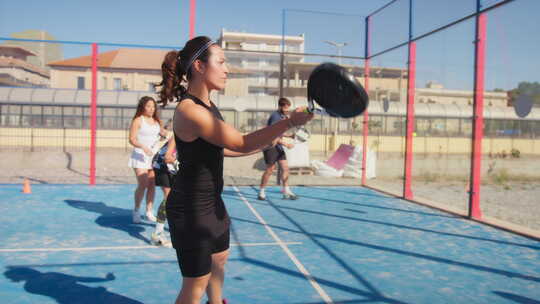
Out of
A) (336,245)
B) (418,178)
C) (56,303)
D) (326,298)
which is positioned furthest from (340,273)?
(418,178)

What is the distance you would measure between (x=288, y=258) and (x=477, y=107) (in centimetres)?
392

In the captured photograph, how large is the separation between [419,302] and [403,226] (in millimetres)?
2947

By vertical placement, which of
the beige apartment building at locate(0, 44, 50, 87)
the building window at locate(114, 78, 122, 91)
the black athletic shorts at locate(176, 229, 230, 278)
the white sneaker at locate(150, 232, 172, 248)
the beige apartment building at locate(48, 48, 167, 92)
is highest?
the beige apartment building at locate(48, 48, 167, 92)

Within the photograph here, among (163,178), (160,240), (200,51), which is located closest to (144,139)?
(163,178)

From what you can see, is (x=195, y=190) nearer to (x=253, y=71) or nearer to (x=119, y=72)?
(x=119, y=72)

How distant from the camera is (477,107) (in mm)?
6855

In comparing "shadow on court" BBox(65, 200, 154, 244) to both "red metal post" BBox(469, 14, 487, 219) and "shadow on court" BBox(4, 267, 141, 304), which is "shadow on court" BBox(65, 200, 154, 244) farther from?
"red metal post" BBox(469, 14, 487, 219)

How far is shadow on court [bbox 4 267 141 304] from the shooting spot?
143 inches

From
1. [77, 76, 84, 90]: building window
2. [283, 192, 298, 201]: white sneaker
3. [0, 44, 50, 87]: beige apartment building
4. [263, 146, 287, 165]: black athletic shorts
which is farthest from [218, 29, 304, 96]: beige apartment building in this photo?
[283, 192, 298, 201]: white sneaker

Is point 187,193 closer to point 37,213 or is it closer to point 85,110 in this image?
point 37,213

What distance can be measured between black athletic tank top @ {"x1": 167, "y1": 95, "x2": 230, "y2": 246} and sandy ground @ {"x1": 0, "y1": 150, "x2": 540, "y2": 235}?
17.9ft

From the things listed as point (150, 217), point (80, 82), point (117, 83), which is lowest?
point (150, 217)

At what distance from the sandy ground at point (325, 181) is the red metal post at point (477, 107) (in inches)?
24.5

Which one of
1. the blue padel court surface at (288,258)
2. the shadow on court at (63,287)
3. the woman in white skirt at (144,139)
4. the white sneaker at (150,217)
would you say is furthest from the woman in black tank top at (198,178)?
the white sneaker at (150,217)
